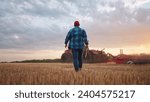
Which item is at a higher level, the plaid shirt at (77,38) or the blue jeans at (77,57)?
the plaid shirt at (77,38)

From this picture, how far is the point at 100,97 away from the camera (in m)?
7.85

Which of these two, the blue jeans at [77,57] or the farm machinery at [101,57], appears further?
the farm machinery at [101,57]

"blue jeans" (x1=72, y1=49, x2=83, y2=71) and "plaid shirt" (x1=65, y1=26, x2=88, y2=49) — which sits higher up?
"plaid shirt" (x1=65, y1=26, x2=88, y2=49)

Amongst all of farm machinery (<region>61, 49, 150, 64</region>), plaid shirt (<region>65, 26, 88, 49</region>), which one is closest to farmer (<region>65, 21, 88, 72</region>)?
plaid shirt (<region>65, 26, 88, 49</region>)

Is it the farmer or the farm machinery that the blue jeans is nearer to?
the farmer

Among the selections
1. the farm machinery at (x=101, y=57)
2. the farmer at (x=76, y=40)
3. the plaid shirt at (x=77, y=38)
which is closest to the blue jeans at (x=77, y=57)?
the farmer at (x=76, y=40)

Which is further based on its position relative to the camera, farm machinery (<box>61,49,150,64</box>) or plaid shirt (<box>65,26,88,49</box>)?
farm machinery (<box>61,49,150,64</box>)

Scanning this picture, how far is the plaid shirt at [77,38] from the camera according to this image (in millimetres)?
11758

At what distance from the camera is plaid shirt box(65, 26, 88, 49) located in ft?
38.6

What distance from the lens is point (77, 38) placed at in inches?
463

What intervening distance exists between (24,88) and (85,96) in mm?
1621

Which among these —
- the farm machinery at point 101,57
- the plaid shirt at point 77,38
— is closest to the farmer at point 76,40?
the plaid shirt at point 77,38

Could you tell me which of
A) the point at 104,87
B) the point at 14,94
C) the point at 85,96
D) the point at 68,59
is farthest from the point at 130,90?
the point at 68,59

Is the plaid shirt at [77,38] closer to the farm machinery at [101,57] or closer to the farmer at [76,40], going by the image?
the farmer at [76,40]
